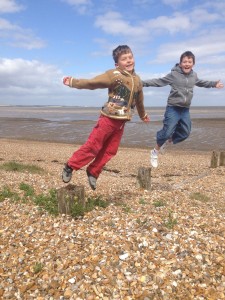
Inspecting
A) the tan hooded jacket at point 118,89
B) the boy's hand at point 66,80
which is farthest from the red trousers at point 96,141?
the boy's hand at point 66,80

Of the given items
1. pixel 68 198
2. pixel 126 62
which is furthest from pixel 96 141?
pixel 126 62

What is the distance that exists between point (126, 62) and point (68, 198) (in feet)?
9.82

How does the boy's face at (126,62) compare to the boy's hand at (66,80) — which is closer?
the boy's hand at (66,80)

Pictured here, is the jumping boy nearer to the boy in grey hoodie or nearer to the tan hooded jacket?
the tan hooded jacket

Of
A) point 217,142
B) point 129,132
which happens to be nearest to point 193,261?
point 217,142

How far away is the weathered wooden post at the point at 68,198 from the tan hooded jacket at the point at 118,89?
170 cm

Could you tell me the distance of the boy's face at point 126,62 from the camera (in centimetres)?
681

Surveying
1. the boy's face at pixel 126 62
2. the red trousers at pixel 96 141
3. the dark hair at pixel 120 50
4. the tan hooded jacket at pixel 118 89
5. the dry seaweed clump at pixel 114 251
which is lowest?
the dry seaweed clump at pixel 114 251

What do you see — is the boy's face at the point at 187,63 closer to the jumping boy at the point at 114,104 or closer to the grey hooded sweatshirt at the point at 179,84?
the grey hooded sweatshirt at the point at 179,84

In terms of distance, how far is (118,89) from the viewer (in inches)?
273

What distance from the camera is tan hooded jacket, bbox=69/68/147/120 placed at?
671 centimetres

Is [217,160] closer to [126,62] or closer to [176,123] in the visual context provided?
[176,123]

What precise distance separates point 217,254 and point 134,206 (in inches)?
101

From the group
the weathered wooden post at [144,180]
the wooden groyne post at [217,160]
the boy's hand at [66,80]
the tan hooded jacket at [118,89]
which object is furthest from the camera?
the wooden groyne post at [217,160]
